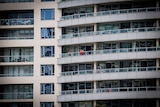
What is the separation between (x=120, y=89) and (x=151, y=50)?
236 inches

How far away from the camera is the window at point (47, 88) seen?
5562cm

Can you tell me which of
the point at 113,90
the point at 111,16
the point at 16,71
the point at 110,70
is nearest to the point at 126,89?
the point at 113,90

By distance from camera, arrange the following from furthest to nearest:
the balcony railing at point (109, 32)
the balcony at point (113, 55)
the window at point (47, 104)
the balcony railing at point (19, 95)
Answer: the balcony railing at point (19, 95) → the window at point (47, 104) → the balcony railing at point (109, 32) → the balcony at point (113, 55)

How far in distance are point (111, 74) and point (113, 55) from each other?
2302mm

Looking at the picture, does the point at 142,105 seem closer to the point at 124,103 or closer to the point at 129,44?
the point at 124,103

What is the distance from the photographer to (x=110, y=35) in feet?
177

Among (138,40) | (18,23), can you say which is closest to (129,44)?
(138,40)

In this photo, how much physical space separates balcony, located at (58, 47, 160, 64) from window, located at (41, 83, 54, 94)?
315cm

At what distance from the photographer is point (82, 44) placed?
5609 cm

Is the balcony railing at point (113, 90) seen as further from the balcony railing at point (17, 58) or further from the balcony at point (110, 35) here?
the balcony railing at point (17, 58)

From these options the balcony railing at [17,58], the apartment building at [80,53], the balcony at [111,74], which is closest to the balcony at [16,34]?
the apartment building at [80,53]

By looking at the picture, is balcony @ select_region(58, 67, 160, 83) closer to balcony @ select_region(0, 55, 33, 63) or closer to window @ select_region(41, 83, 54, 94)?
window @ select_region(41, 83, 54, 94)

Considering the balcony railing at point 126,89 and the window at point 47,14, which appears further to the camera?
the window at point 47,14

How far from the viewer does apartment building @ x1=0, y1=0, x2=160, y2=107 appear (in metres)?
53.1
